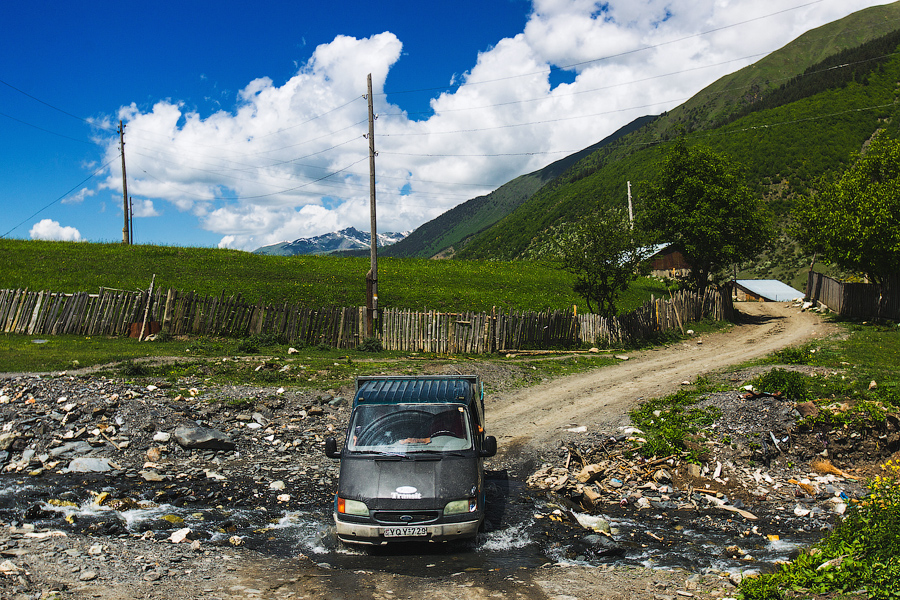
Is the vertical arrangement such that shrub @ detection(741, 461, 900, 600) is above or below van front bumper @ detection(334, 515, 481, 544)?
above

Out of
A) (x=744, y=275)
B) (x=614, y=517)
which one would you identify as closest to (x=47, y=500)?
(x=614, y=517)

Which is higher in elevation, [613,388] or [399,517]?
[613,388]

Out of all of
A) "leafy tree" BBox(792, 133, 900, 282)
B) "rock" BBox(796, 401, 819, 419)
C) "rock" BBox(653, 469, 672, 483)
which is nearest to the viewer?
"rock" BBox(653, 469, 672, 483)

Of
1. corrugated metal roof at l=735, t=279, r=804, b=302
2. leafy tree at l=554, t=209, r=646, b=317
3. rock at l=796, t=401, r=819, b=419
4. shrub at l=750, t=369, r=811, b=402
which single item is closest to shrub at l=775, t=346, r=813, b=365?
shrub at l=750, t=369, r=811, b=402

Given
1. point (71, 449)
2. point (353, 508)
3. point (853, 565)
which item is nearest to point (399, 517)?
point (353, 508)

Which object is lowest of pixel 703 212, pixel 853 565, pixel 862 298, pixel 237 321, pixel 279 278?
pixel 853 565

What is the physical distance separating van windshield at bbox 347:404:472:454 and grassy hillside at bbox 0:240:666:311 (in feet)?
55.8

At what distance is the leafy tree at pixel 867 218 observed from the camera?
24641 millimetres

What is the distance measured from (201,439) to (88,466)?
1919mm

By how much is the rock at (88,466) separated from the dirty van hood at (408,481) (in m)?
5.67

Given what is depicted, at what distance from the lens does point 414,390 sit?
7949mm

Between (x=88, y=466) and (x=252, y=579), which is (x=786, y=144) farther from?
(x=252, y=579)

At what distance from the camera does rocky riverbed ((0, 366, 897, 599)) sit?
606 centimetres

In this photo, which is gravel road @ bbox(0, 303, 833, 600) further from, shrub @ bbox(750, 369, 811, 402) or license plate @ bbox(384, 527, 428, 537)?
shrub @ bbox(750, 369, 811, 402)
